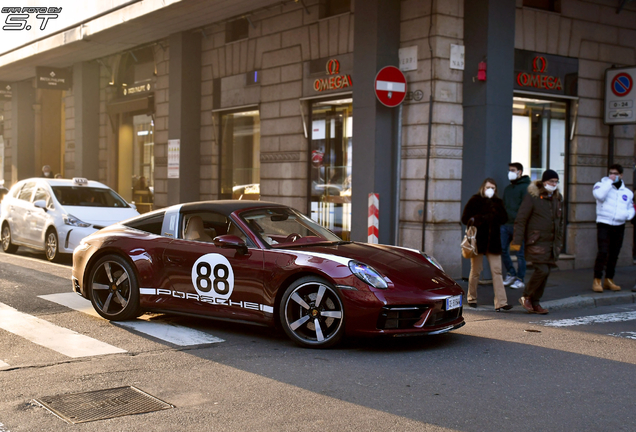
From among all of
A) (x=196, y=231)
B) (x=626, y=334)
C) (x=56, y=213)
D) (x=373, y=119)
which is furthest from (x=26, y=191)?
(x=626, y=334)

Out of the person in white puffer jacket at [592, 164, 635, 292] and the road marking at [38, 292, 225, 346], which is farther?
the person in white puffer jacket at [592, 164, 635, 292]

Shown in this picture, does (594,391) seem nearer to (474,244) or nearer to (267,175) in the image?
(474,244)

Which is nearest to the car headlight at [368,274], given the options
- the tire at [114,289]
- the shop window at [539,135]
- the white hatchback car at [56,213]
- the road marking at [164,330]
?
the road marking at [164,330]

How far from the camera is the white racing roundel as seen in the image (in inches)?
263

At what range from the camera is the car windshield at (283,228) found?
22.6 ft

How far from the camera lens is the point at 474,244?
360 inches

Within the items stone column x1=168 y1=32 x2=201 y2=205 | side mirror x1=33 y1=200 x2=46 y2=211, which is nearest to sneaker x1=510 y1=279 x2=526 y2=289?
side mirror x1=33 y1=200 x2=46 y2=211

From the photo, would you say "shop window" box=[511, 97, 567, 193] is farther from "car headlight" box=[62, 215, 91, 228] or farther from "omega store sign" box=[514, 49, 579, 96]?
"car headlight" box=[62, 215, 91, 228]

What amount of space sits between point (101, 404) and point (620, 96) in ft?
39.2

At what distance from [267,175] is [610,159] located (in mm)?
7131

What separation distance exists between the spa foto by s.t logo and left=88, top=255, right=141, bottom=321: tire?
14968 millimetres

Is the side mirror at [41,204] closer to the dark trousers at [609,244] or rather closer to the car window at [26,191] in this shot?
the car window at [26,191]

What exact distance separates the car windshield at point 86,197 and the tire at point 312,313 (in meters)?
8.27

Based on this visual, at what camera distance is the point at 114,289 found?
743 centimetres
